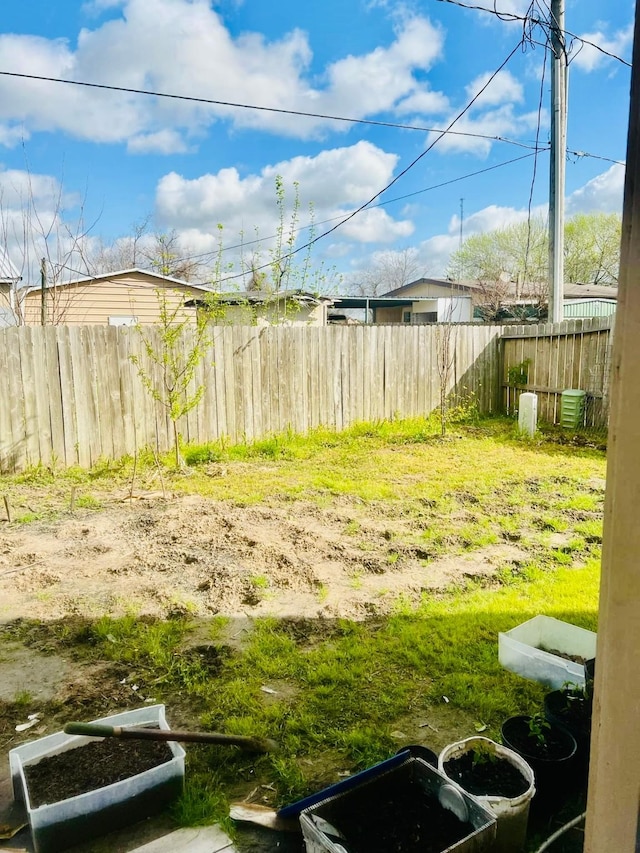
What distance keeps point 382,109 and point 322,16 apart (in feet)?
5.94

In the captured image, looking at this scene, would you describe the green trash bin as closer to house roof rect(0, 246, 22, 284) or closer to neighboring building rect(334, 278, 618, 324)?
house roof rect(0, 246, 22, 284)

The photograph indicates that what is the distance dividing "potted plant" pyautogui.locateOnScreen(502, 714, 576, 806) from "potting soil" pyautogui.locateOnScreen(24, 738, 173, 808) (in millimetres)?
1169

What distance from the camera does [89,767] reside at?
1.75m

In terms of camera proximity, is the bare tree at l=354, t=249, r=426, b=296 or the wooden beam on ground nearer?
the wooden beam on ground

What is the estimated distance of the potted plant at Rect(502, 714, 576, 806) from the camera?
170 centimetres

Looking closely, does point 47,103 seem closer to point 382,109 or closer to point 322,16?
point 322,16

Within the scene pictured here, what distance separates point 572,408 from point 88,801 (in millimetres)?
7432

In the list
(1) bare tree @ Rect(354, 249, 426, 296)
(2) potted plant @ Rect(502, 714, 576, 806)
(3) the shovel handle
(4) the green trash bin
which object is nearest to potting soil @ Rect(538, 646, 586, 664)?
(2) potted plant @ Rect(502, 714, 576, 806)

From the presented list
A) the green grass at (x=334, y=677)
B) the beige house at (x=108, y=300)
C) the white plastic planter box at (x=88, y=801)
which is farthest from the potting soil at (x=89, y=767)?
the beige house at (x=108, y=300)

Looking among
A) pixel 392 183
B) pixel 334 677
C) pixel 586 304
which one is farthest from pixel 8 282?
pixel 586 304

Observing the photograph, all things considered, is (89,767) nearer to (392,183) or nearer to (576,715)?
(576,715)

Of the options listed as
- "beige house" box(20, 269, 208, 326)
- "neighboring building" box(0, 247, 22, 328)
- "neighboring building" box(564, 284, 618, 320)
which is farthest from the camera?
"neighboring building" box(564, 284, 618, 320)

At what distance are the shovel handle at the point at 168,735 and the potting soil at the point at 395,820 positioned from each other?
0.53 m

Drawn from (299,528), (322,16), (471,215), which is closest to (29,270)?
(322,16)
